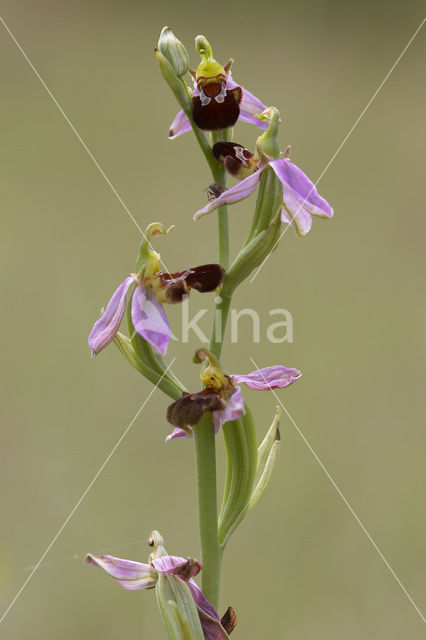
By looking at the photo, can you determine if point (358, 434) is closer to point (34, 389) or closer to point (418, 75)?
point (34, 389)

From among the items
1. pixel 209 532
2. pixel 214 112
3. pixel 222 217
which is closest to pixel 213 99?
pixel 214 112

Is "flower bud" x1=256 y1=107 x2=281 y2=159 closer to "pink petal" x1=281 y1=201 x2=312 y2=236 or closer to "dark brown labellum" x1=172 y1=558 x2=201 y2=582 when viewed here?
"pink petal" x1=281 y1=201 x2=312 y2=236

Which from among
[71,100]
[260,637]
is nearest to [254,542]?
[260,637]

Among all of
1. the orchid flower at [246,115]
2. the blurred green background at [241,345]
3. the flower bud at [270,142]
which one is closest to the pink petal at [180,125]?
the orchid flower at [246,115]

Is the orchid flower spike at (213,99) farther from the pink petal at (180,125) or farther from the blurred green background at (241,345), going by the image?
the blurred green background at (241,345)

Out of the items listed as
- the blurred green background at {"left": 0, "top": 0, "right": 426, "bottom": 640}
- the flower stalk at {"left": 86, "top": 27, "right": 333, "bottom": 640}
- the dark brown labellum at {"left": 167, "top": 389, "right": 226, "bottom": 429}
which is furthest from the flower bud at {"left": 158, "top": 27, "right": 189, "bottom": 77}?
the blurred green background at {"left": 0, "top": 0, "right": 426, "bottom": 640}

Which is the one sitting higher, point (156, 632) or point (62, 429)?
point (62, 429)
